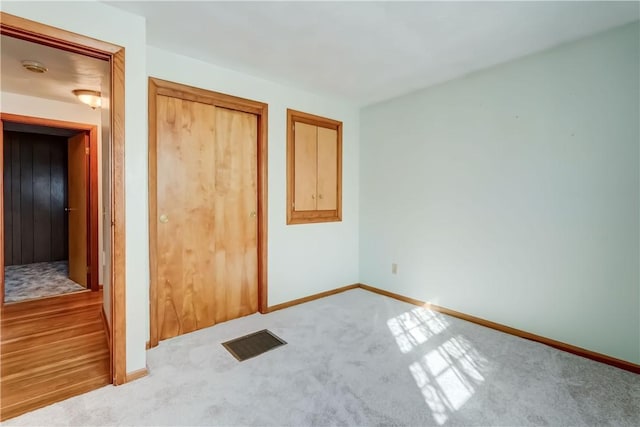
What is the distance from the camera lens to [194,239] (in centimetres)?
287

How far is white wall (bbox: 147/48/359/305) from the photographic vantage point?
279cm

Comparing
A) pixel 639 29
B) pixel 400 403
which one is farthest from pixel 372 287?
pixel 639 29

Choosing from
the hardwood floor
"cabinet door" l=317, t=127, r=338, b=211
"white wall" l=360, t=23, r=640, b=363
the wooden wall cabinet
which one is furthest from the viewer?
"cabinet door" l=317, t=127, r=338, b=211

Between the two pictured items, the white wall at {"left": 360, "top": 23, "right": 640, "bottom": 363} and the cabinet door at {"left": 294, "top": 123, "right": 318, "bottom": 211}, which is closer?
the white wall at {"left": 360, "top": 23, "right": 640, "bottom": 363}

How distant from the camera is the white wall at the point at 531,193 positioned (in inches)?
89.2

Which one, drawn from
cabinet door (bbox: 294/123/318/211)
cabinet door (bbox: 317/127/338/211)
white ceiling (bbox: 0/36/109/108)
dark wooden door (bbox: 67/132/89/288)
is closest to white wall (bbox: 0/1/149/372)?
white ceiling (bbox: 0/36/109/108)

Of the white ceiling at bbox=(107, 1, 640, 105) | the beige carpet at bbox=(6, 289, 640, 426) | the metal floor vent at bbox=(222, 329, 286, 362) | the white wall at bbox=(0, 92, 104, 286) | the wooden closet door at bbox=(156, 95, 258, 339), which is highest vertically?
the white ceiling at bbox=(107, 1, 640, 105)

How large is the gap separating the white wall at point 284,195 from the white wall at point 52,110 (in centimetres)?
207

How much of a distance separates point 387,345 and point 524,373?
3.09 ft

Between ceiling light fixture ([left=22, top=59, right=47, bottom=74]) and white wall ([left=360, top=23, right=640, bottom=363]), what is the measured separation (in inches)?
133

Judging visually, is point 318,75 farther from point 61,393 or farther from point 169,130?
point 61,393

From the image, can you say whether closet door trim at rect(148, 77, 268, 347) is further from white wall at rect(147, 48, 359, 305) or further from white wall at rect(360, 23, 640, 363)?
white wall at rect(360, 23, 640, 363)

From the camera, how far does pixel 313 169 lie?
3750 millimetres

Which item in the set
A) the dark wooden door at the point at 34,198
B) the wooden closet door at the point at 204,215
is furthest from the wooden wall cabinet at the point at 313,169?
the dark wooden door at the point at 34,198
